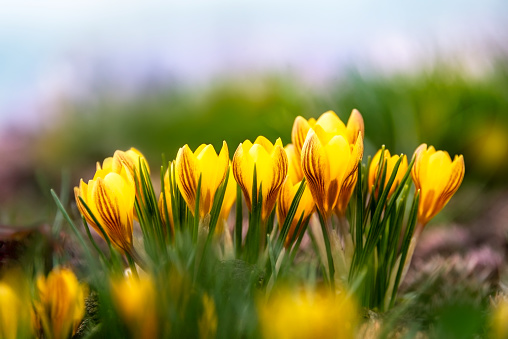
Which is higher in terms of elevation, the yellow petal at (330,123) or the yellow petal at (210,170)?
the yellow petal at (330,123)

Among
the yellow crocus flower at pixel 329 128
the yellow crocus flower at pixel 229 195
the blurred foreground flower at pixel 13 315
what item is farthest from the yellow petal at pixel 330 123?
the blurred foreground flower at pixel 13 315

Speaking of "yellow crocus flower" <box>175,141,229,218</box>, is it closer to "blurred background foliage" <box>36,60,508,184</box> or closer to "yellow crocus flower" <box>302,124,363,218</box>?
"yellow crocus flower" <box>302,124,363,218</box>

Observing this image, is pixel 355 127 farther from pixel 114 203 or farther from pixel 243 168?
pixel 114 203

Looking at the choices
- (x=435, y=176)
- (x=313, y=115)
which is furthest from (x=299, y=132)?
(x=313, y=115)

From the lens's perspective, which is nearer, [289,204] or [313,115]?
[289,204]

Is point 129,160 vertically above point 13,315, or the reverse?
point 129,160

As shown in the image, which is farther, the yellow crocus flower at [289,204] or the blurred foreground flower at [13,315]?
the yellow crocus flower at [289,204]

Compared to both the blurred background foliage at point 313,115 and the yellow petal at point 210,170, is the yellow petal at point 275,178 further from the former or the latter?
the blurred background foliage at point 313,115

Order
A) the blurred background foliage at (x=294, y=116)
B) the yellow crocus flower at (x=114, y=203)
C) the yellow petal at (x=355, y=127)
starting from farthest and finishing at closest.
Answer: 1. the blurred background foliage at (x=294, y=116)
2. the yellow petal at (x=355, y=127)
3. the yellow crocus flower at (x=114, y=203)
